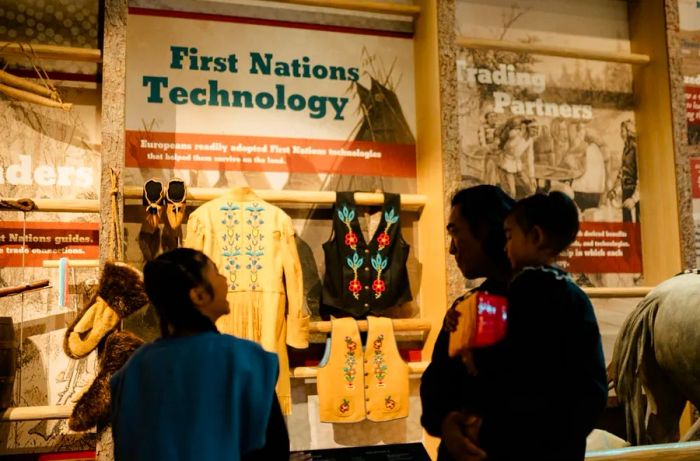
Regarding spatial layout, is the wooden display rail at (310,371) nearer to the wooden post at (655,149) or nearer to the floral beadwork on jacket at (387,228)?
the floral beadwork on jacket at (387,228)

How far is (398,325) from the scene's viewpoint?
3775 millimetres

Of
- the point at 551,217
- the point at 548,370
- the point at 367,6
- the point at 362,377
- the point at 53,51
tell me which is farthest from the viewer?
the point at 367,6

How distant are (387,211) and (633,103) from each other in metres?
2.09

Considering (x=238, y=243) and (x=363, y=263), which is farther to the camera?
(x=363, y=263)

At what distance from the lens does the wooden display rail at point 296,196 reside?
143 inches

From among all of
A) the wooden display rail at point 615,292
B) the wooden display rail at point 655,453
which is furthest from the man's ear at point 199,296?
the wooden display rail at point 615,292

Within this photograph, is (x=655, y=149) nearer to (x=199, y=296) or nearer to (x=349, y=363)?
(x=349, y=363)

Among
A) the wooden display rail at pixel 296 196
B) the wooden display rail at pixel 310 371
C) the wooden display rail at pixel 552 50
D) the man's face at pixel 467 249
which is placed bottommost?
the wooden display rail at pixel 310 371

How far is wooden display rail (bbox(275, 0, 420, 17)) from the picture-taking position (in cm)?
389

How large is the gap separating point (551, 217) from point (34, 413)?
8.89 ft

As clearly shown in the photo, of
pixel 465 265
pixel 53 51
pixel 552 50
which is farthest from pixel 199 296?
pixel 552 50

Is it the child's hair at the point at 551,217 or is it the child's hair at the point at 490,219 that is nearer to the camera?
the child's hair at the point at 551,217

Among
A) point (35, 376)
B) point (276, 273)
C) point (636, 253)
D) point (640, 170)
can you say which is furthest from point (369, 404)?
point (640, 170)

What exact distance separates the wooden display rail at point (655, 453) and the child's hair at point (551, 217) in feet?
4.73
